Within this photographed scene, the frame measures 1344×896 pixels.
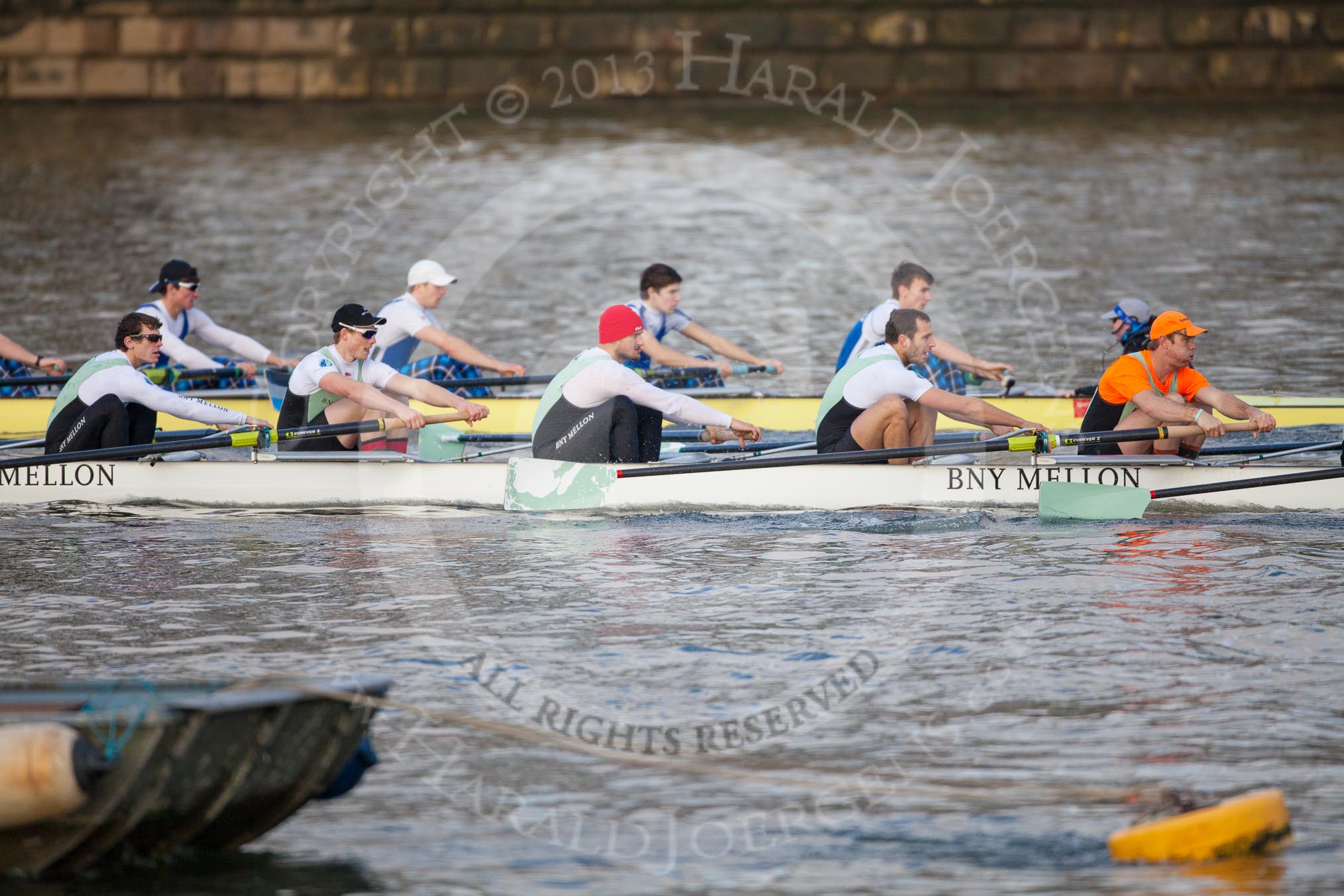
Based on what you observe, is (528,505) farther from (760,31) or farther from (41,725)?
(760,31)

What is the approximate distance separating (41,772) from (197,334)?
10.1 meters

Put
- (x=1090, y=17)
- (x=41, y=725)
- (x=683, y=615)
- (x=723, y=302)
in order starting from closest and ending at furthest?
(x=41, y=725), (x=683, y=615), (x=723, y=302), (x=1090, y=17)

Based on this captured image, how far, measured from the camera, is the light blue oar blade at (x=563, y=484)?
1203 centimetres

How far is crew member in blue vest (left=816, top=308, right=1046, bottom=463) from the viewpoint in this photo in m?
11.7

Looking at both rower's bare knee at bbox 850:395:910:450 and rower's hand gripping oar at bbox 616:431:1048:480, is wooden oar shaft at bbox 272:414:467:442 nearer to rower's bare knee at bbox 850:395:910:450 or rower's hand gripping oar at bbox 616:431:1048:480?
rower's hand gripping oar at bbox 616:431:1048:480

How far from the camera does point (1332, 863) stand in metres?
6.25

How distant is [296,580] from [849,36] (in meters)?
28.3

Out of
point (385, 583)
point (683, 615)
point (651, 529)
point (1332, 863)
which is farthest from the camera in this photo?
point (651, 529)

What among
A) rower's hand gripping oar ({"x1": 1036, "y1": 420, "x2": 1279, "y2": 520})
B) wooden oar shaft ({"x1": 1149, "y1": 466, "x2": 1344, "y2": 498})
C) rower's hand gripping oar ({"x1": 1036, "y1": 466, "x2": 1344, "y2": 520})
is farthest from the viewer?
rower's hand gripping oar ({"x1": 1036, "y1": 466, "x2": 1344, "y2": 520})

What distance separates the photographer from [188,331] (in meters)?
15.5

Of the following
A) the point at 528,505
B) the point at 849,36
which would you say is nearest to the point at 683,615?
the point at 528,505

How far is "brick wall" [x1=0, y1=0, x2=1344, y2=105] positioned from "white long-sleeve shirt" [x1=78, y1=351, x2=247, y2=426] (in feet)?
87.0

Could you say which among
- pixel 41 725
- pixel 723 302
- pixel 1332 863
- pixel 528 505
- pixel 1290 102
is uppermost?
pixel 1290 102

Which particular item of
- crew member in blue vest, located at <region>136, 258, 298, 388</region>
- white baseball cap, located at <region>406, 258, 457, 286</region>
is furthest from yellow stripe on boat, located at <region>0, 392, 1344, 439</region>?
white baseball cap, located at <region>406, 258, 457, 286</region>
